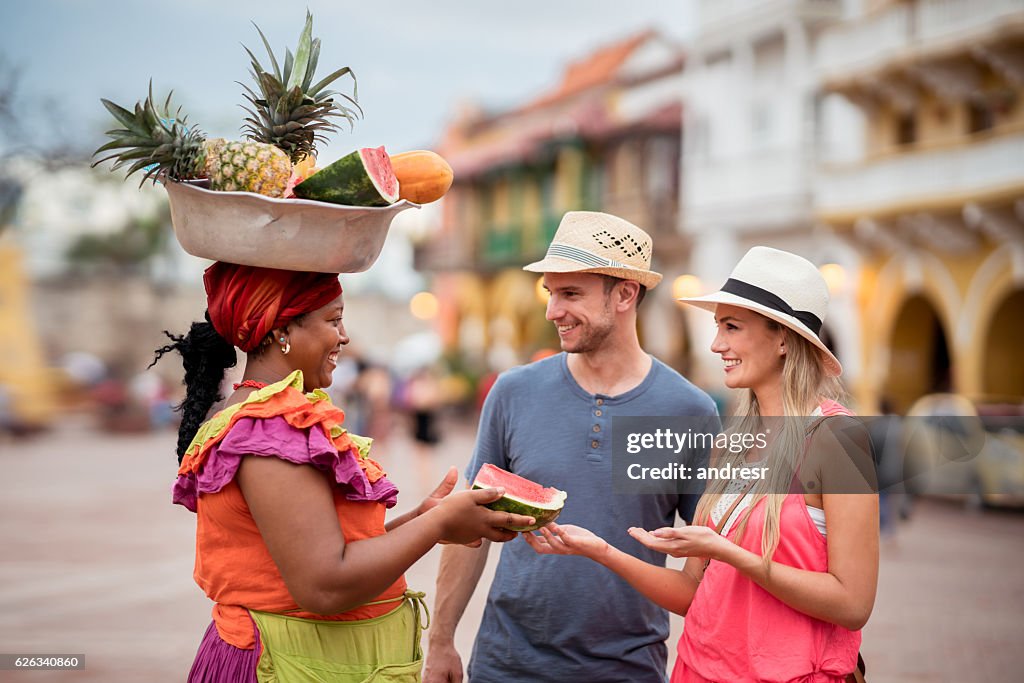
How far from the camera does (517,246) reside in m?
35.6

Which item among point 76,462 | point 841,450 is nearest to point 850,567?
point 841,450

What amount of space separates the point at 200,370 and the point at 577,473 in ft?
4.29

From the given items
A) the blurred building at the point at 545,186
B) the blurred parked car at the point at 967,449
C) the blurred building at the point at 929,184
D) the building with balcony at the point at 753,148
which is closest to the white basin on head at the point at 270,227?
the blurred parked car at the point at 967,449

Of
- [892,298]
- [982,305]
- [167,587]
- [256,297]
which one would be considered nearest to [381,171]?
[256,297]

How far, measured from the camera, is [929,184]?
19.3 metres

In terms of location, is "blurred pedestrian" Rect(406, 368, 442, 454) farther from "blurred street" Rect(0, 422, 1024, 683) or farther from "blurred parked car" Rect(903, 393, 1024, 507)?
"blurred parked car" Rect(903, 393, 1024, 507)

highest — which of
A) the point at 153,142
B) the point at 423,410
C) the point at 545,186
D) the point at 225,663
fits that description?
the point at 545,186

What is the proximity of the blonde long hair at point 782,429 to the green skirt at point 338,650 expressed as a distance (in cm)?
94

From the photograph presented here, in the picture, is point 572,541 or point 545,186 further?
point 545,186

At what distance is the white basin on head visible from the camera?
2533 millimetres

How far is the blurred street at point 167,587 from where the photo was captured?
7.49 metres

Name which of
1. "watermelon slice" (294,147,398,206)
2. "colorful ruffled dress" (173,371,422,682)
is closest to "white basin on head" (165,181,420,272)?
"watermelon slice" (294,147,398,206)

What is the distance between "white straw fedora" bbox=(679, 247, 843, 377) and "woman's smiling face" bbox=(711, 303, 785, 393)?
48 mm

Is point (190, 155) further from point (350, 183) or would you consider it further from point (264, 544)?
point (264, 544)
